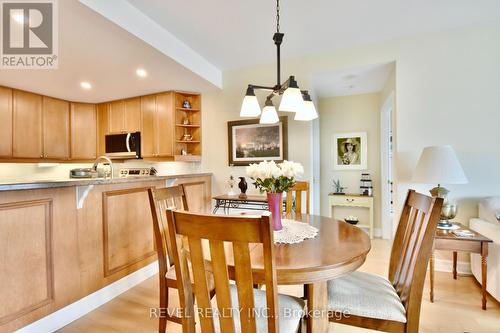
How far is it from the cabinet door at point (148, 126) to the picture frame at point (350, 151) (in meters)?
3.06

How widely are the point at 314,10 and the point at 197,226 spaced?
2324mm

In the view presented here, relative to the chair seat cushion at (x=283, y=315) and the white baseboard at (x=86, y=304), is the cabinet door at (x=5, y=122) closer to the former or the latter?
the white baseboard at (x=86, y=304)

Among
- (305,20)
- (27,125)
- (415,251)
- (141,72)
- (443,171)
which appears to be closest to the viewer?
(415,251)

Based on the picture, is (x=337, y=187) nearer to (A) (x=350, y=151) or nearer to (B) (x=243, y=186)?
(A) (x=350, y=151)

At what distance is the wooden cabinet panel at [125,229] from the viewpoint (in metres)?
2.14

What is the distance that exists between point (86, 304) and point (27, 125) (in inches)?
127

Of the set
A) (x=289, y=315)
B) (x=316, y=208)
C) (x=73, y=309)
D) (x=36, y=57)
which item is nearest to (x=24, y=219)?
(x=73, y=309)

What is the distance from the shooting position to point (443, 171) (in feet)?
7.13

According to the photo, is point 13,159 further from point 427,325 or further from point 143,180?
point 427,325

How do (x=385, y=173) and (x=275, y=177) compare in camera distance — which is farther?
(x=385, y=173)

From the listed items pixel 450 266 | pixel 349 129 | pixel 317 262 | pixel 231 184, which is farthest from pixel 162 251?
pixel 349 129

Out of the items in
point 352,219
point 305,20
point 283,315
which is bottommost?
point 352,219

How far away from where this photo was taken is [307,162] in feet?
10.6

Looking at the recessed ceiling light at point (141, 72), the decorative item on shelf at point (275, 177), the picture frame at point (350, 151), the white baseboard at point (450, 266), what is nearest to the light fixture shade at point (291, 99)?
the decorative item on shelf at point (275, 177)
